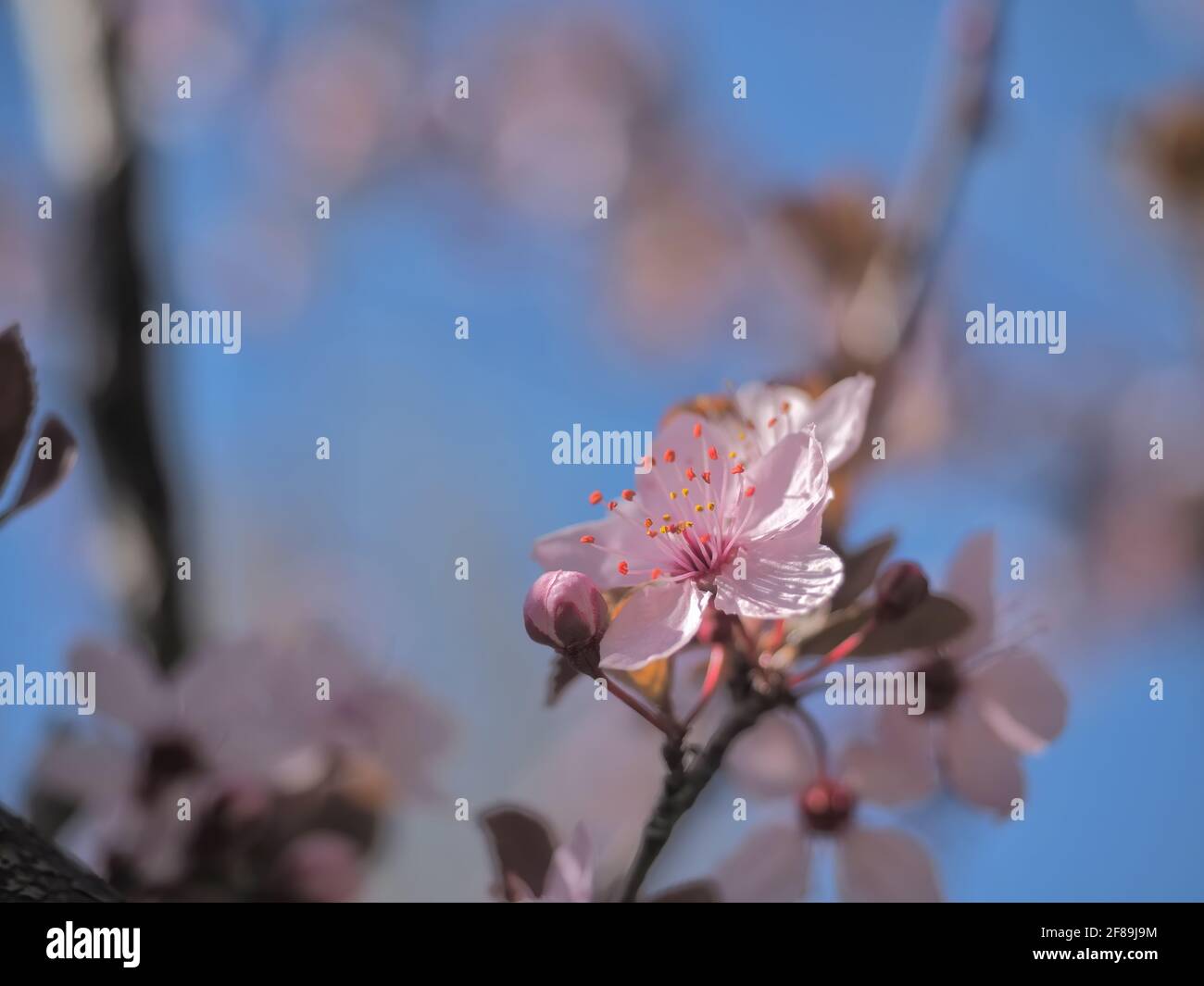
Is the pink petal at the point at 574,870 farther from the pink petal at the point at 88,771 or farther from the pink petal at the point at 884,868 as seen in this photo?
the pink petal at the point at 88,771

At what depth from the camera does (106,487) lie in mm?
1023

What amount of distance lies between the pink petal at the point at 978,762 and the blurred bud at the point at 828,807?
0.07 meters

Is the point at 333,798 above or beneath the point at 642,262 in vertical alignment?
beneath

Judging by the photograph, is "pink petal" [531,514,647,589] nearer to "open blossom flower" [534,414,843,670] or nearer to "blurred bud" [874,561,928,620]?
"open blossom flower" [534,414,843,670]

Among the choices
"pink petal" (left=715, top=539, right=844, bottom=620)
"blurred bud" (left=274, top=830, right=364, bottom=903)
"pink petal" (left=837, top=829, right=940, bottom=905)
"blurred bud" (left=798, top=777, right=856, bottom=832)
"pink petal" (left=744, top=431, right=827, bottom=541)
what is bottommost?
"blurred bud" (left=274, top=830, right=364, bottom=903)

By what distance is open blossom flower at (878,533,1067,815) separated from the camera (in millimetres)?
691

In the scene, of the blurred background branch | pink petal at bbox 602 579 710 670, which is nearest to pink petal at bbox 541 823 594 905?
pink petal at bbox 602 579 710 670

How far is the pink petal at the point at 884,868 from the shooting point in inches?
27.7

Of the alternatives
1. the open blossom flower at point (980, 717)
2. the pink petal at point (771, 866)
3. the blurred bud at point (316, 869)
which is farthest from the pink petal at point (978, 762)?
the blurred bud at point (316, 869)

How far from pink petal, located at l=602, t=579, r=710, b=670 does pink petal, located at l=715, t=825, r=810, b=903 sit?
0.24 meters

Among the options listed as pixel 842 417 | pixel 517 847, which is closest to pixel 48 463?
pixel 517 847
